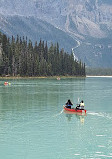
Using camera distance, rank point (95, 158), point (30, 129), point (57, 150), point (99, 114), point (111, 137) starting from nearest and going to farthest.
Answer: point (95, 158) → point (57, 150) → point (111, 137) → point (30, 129) → point (99, 114)

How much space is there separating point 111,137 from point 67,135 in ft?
17.8

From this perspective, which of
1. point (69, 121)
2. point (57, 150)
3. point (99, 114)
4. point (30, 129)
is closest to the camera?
point (57, 150)

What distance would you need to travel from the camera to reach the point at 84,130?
55.9 m

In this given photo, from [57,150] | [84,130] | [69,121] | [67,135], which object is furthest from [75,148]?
[69,121]

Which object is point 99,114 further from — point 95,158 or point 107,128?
point 95,158

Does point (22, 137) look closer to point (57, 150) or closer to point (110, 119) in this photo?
point (57, 150)

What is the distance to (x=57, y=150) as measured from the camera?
146 ft

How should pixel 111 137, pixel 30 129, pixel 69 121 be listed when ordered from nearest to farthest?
pixel 111 137, pixel 30 129, pixel 69 121

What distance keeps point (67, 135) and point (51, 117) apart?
54.8 ft

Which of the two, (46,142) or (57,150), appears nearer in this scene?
(57,150)

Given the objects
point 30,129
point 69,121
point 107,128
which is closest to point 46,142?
point 30,129

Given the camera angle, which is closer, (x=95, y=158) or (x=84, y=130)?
(x=95, y=158)

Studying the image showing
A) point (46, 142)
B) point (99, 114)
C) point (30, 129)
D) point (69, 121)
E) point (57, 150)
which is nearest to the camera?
point (57, 150)

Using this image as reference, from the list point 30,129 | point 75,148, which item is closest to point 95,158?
point 75,148
